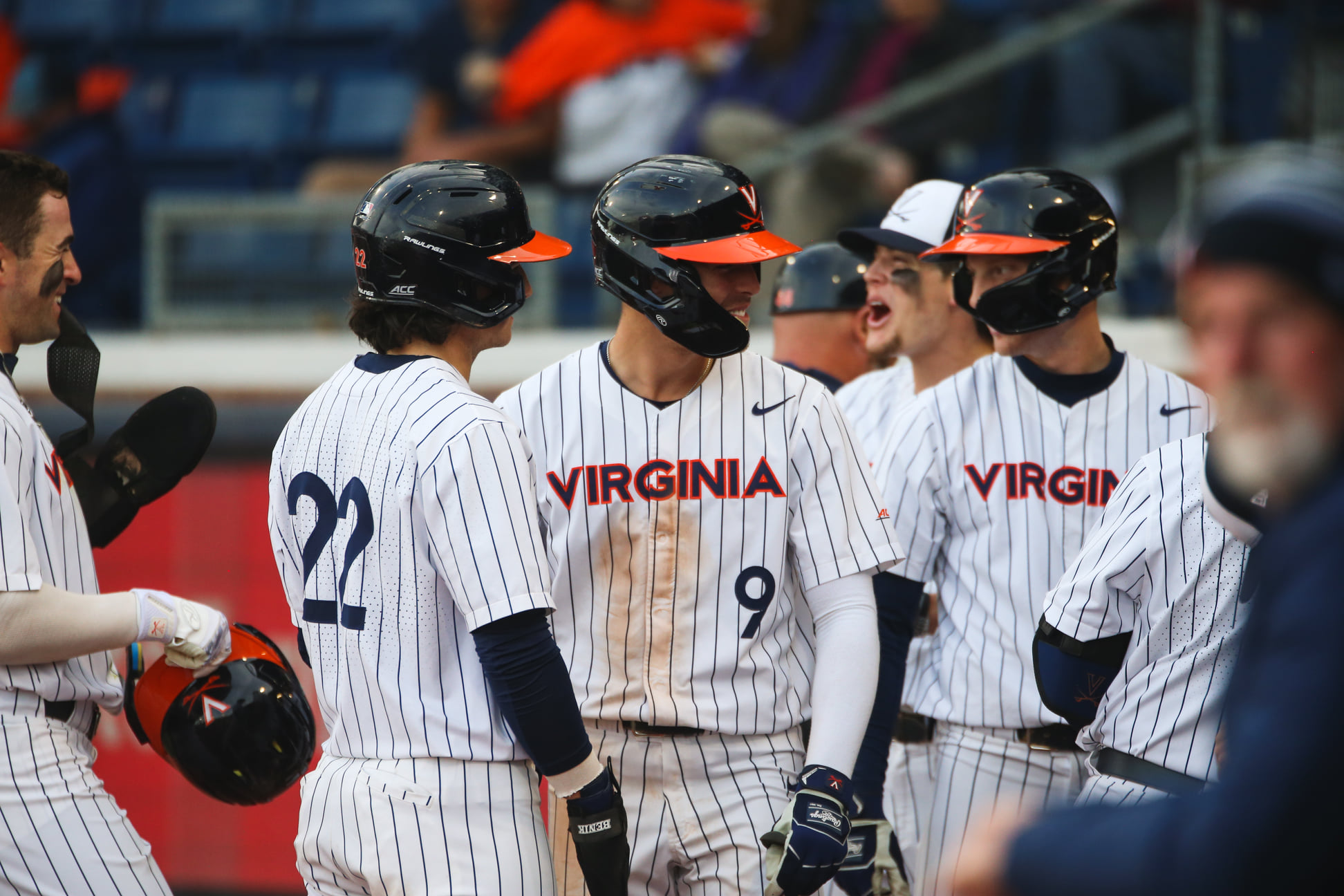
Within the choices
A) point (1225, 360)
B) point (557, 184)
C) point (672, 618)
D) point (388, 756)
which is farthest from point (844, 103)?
point (1225, 360)

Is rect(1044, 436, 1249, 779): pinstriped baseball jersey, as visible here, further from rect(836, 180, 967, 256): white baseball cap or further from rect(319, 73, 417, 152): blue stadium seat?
rect(319, 73, 417, 152): blue stadium seat

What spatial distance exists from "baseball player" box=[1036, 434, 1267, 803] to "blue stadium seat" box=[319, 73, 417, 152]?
6034 mm

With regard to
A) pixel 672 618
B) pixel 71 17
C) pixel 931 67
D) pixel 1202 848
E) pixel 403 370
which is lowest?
pixel 672 618

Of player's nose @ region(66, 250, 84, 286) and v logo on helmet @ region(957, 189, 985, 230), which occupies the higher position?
v logo on helmet @ region(957, 189, 985, 230)

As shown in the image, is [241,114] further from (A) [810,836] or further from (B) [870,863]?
(A) [810,836]

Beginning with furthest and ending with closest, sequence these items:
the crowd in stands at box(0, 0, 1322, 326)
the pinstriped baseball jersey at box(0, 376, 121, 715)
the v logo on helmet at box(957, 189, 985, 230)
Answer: the crowd in stands at box(0, 0, 1322, 326)
the v logo on helmet at box(957, 189, 985, 230)
the pinstriped baseball jersey at box(0, 376, 121, 715)

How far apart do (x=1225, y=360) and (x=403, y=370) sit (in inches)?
52.8

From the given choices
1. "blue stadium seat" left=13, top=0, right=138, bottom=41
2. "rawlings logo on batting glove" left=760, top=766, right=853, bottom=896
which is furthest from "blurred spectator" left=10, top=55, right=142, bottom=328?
"rawlings logo on batting glove" left=760, top=766, right=853, bottom=896

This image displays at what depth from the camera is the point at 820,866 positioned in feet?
6.97

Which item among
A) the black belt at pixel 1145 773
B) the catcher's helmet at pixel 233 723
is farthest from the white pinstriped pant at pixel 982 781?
the catcher's helmet at pixel 233 723

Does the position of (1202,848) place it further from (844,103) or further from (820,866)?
(844,103)

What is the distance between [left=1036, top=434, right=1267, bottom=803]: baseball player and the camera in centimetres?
209

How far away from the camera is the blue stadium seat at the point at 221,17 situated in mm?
8320

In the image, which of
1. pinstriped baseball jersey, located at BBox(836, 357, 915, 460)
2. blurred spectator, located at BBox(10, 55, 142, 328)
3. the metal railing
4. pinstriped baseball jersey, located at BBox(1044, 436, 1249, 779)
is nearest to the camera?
pinstriped baseball jersey, located at BBox(1044, 436, 1249, 779)
